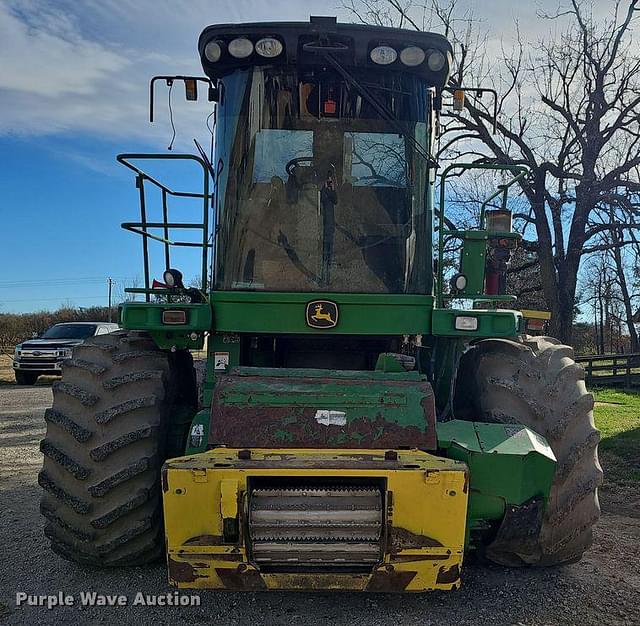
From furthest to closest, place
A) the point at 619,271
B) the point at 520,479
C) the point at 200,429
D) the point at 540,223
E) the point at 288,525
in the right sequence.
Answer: the point at 619,271
the point at 540,223
the point at 200,429
the point at 520,479
the point at 288,525

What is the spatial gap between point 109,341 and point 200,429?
946 mm

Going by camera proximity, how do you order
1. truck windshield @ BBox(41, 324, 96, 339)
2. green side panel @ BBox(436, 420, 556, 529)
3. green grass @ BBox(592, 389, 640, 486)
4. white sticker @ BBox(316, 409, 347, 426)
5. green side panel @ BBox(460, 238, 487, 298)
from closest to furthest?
1. green side panel @ BBox(436, 420, 556, 529)
2. white sticker @ BBox(316, 409, 347, 426)
3. green side panel @ BBox(460, 238, 487, 298)
4. green grass @ BBox(592, 389, 640, 486)
5. truck windshield @ BBox(41, 324, 96, 339)

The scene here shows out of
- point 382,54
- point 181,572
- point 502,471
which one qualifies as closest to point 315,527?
point 181,572

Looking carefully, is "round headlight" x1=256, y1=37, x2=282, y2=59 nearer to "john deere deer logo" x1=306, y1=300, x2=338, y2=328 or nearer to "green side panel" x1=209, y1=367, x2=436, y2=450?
"john deere deer logo" x1=306, y1=300, x2=338, y2=328

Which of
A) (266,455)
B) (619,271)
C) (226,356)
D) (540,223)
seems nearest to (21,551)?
(226,356)

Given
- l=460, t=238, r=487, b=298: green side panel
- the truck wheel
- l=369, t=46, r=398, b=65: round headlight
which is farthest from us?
the truck wheel

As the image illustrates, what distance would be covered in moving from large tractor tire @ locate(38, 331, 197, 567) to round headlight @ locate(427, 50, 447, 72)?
271cm

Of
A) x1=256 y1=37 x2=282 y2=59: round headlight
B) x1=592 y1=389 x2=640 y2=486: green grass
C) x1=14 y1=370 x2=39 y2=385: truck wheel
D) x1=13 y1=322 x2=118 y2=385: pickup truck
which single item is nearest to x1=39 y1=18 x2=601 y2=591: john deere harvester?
x1=256 y1=37 x2=282 y2=59: round headlight

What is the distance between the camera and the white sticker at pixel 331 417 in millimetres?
3537

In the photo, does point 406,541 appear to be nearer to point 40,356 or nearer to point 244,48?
point 244,48

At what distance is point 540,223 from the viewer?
20047 mm

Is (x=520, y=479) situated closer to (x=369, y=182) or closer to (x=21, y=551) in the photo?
A: (x=369, y=182)

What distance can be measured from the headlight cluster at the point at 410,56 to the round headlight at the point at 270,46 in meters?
0.60

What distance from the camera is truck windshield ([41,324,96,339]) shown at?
19.7 m
